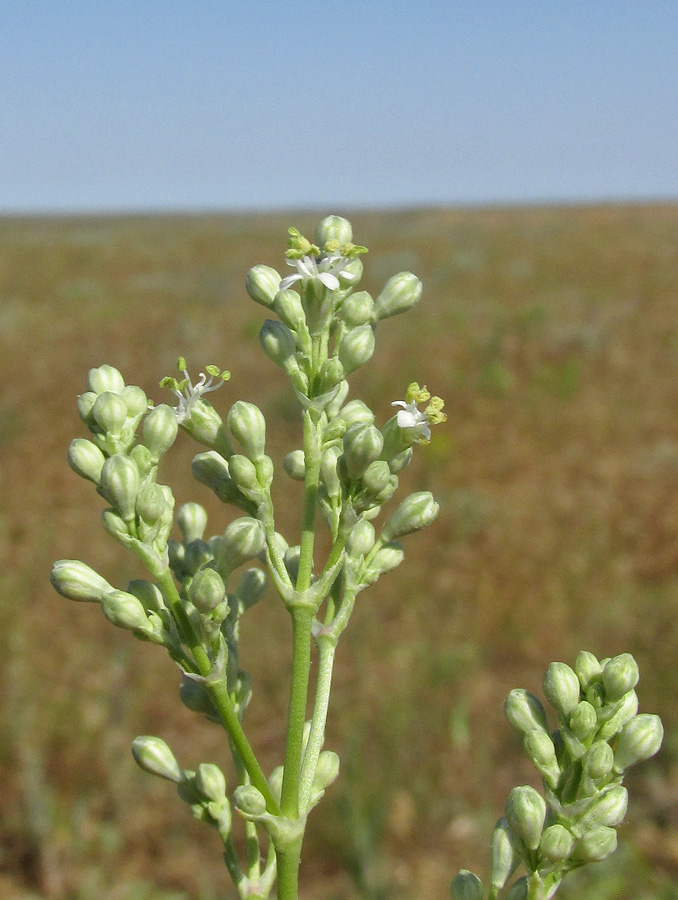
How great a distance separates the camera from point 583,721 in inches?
78.1

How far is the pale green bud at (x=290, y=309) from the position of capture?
6.98ft

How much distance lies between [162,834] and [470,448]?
357 inches

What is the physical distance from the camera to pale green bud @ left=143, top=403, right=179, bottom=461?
2.14m

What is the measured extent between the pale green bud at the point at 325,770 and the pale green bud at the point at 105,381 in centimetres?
109

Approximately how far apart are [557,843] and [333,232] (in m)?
1.59

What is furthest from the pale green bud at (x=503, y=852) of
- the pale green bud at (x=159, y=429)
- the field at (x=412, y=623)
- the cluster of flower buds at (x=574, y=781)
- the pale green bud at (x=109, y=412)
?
the field at (x=412, y=623)

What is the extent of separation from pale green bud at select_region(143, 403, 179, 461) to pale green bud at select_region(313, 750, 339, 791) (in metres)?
0.87

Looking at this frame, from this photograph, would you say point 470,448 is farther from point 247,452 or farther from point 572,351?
point 247,452

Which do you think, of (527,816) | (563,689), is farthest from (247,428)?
(527,816)

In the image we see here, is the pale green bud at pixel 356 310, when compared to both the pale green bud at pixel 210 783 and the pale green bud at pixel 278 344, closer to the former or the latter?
the pale green bud at pixel 278 344

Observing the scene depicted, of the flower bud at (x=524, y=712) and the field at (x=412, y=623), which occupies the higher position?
the flower bud at (x=524, y=712)

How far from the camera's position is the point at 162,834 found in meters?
6.86

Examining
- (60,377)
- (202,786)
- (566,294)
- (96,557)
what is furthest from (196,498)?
(566,294)

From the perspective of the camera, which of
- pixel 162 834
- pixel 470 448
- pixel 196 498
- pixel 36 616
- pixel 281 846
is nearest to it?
pixel 281 846
